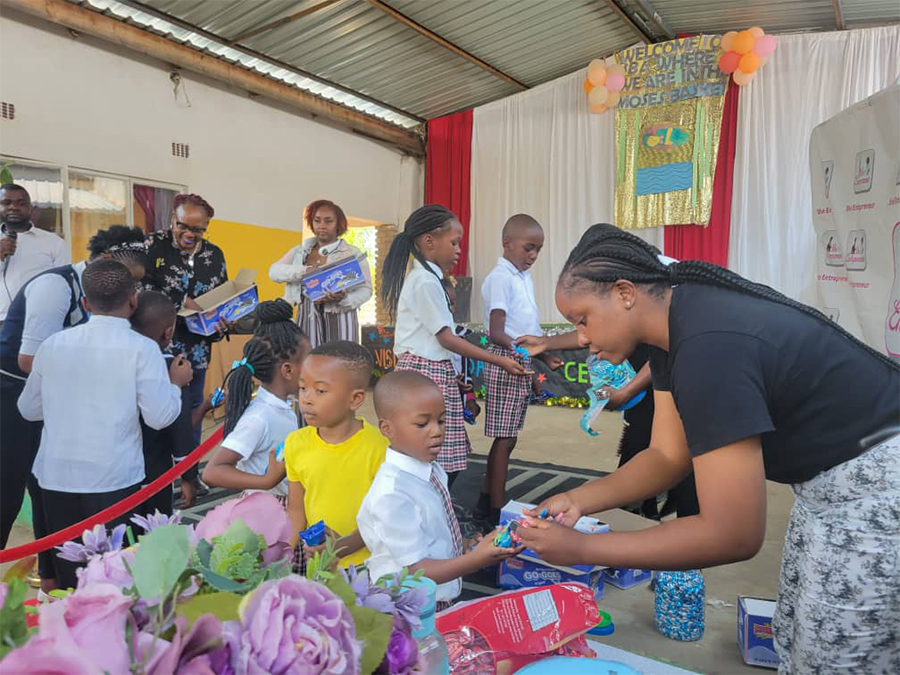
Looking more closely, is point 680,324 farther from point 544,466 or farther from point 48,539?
point 544,466

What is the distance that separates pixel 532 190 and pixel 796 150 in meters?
3.57

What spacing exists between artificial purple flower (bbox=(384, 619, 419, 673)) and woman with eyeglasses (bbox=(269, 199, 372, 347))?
3196 mm

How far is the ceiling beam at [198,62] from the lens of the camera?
17.6 ft

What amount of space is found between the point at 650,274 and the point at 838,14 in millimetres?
7786


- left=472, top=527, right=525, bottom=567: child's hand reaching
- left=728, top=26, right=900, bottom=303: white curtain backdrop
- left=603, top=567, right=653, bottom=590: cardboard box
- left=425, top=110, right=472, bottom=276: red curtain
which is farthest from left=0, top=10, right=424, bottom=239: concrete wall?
left=472, top=527, right=525, bottom=567: child's hand reaching

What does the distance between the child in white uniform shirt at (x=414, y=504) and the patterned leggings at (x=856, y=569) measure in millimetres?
582

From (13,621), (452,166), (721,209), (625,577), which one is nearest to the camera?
(13,621)

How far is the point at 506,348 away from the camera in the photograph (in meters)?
3.22

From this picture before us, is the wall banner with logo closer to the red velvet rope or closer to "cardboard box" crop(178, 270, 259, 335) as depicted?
"cardboard box" crop(178, 270, 259, 335)

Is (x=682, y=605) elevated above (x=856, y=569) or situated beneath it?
situated beneath

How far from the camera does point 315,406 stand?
178 centimetres

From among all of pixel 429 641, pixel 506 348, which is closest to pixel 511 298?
pixel 506 348

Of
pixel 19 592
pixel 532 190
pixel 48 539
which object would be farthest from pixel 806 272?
pixel 19 592

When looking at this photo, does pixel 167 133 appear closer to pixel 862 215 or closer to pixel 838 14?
pixel 862 215
